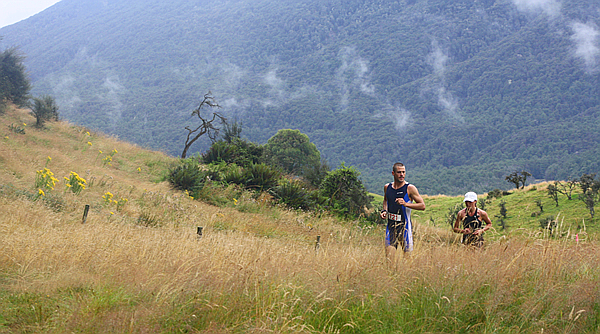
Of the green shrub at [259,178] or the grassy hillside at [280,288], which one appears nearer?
the grassy hillside at [280,288]

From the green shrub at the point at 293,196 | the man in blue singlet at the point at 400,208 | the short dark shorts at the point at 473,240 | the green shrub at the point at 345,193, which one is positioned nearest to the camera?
the short dark shorts at the point at 473,240

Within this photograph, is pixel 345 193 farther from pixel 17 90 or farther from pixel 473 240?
pixel 17 90

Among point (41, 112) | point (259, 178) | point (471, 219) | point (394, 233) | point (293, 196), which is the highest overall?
point (41, 112)

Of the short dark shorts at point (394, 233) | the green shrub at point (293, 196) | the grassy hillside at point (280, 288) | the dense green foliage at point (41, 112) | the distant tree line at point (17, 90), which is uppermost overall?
the distant tree line at point (17, 90)

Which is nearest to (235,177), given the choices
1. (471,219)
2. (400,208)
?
(400,208)

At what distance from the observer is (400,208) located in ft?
18.0

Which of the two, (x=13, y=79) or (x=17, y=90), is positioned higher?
(x=13, y=79)

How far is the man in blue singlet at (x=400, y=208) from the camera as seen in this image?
5.33 meters

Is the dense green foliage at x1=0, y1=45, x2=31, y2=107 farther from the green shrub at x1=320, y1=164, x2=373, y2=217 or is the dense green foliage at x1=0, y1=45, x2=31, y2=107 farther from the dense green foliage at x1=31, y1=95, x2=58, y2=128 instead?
the green shrub at x1=320, y1=164, x2=373, y2=217

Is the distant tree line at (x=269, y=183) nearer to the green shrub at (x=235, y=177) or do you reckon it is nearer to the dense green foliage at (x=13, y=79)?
the green shrub at (x=235, y=177)

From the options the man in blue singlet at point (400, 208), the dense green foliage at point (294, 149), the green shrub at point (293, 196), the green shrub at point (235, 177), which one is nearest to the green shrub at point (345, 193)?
the green shrub at point (293, 196)

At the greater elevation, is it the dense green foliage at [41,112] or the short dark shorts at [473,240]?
the dense green foliage at [41,112]

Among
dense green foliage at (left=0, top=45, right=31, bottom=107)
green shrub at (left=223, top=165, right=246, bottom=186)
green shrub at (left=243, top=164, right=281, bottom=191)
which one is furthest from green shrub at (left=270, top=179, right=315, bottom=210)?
dense green foliage at (left=0, top=45, right=31, bottom=107)

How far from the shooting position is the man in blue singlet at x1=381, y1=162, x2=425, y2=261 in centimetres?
533
